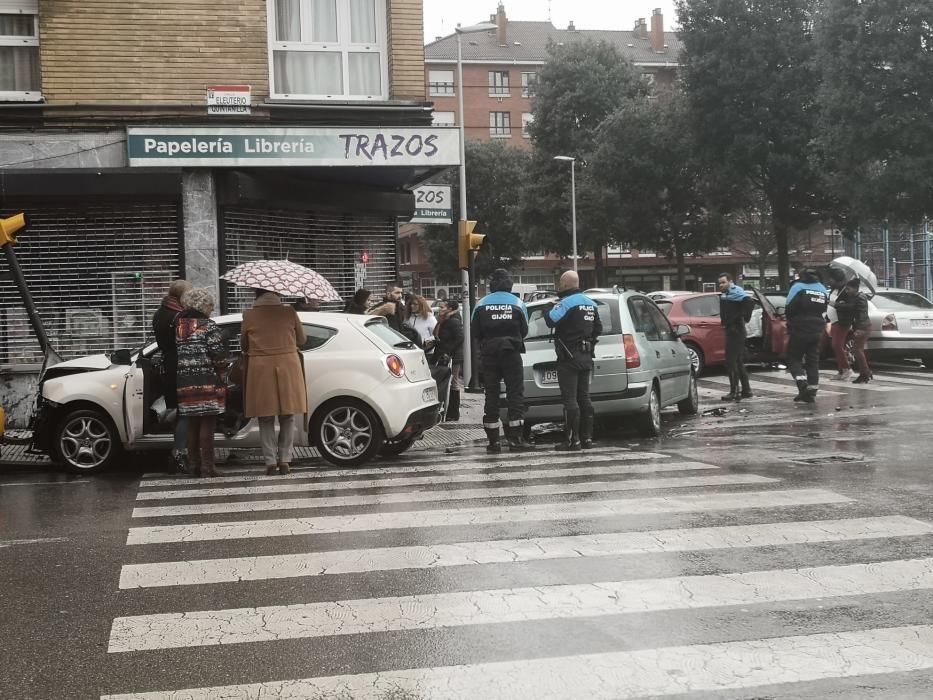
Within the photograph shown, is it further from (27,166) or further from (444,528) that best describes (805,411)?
(27,166)

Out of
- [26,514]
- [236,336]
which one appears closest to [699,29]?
[236,336]

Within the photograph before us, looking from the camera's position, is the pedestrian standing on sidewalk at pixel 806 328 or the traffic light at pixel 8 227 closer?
the traffic light at pixel 8 227

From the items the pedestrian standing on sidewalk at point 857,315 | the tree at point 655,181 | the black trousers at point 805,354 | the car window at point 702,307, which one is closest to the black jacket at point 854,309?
the pedestrian standing on sidewalk at point 857,315

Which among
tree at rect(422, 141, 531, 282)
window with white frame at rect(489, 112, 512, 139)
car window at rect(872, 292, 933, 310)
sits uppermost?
window with white frame at rect(489, 112, 512, 139)

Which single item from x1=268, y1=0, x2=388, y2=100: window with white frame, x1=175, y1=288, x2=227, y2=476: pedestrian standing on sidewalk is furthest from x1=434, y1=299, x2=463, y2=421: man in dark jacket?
x1=175, y1=288, x2=227, y2=476: pedestrian standing on sidewalk

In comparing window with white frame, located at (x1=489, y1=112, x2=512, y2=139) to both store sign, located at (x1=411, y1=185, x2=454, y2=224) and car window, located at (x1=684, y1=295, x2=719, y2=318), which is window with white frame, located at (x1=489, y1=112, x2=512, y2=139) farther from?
car window, located at (x1=684, y1=295, x2=719, y2=318)

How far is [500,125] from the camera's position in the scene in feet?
279

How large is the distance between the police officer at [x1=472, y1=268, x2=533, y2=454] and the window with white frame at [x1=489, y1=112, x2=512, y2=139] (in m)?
75.1

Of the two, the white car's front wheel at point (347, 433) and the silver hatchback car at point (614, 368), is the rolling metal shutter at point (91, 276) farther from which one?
the white car's front wheel at point (347, 433)

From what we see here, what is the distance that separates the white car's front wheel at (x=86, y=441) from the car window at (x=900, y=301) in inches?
562

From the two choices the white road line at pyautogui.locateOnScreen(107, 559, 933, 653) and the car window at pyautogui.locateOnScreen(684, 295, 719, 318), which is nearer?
the white road line at pyautogui.locateOnScreen(107, 559, 933, 653)

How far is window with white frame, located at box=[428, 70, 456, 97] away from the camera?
267 ft

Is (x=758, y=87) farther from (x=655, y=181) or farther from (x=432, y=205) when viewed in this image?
(x=432, y=205)

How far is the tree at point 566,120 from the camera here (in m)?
56.3
